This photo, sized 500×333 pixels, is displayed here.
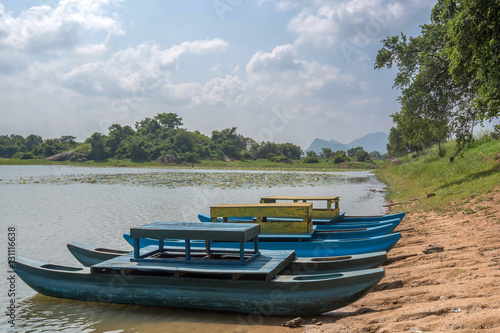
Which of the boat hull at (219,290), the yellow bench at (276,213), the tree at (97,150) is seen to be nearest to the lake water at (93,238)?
the boat hull at (219,290)

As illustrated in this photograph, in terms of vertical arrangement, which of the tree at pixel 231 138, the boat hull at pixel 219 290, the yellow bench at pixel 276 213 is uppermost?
the tree at pixel 231 138

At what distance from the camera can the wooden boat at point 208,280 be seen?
569cm

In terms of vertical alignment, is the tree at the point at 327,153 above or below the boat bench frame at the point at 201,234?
above

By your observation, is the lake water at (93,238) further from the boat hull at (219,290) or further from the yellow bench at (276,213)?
the yellow bench at (276,213)

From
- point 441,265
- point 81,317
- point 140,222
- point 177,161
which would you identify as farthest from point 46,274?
point 177,161

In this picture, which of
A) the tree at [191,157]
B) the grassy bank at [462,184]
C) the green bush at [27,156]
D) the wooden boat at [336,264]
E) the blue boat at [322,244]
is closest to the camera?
the wooden boat at [336,264]

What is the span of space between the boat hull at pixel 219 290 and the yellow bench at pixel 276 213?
2.62 m

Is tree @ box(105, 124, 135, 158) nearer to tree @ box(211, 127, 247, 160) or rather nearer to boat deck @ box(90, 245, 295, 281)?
tree @ box(211, 127, 247, 160)

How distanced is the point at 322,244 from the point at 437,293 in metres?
2.99

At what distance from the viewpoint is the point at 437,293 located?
17.4 ft

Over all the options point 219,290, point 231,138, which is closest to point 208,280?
point 219,290

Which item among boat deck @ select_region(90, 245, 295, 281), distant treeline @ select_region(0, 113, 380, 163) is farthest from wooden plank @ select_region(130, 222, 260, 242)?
distant treeline @ select_region(0, 113, 380, 163)

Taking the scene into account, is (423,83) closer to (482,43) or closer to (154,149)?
(482,43)

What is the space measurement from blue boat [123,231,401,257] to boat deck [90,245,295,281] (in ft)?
3.99
